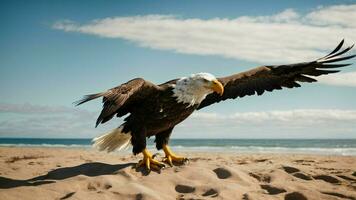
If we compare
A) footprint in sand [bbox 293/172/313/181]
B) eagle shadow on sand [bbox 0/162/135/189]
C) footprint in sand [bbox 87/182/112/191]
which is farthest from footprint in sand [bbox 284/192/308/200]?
eagle shadow on sand [bbox 0/162/135/189]

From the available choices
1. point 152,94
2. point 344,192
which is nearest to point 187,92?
point 152,94

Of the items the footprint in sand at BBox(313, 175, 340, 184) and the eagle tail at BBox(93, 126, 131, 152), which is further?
the eagle tail at BBox(93, 126, 131, 152)

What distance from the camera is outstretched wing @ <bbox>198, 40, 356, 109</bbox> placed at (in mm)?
6215

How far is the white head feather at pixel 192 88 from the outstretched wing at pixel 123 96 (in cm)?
30

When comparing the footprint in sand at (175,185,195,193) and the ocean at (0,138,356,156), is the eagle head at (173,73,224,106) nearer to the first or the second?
the footprint in sand at (175,185,195,193)

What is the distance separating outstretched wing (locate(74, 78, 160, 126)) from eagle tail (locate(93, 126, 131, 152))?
555mm

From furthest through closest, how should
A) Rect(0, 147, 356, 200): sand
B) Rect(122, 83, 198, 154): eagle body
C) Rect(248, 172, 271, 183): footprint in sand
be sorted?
Rect(122, 83, 198, 154): eagle body, Rect(248, 172, 271, 183): footprint in sand, Rect(0, 147, 356, 200): sand

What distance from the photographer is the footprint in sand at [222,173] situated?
4.41m

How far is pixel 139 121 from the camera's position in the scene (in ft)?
16.9

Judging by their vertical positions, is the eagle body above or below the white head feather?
below

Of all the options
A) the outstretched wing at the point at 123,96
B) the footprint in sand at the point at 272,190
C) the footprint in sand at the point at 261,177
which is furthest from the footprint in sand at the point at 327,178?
the outstretched wing at the point at 123,96

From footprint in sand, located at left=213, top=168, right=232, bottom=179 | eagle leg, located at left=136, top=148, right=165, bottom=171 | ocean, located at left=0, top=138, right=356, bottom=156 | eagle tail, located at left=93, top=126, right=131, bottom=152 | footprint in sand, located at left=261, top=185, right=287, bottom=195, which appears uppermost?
eagle tail, located at left=93, top=126, right=131, bottom=152

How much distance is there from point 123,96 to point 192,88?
1066 mm

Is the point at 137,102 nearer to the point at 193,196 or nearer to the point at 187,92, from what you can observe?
the point at 187,92
